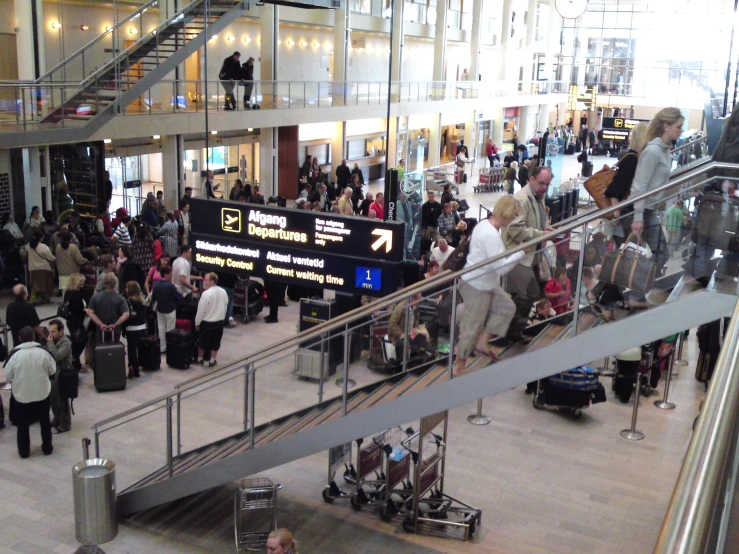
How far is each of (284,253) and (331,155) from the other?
25.0 meters

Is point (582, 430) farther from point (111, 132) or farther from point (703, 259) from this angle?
point (111, 132)

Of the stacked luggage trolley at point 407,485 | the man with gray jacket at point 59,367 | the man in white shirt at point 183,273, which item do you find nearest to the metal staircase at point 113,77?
the man in white shirt at point 183,273

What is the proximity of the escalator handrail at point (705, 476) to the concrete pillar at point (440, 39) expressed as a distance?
39961mm

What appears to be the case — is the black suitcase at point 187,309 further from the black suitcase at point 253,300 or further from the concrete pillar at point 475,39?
the concrete pillar at point 475,39

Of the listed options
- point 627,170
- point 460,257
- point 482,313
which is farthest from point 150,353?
point 627,170

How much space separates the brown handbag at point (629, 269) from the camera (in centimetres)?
723

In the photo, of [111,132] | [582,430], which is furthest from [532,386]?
A: [111,132]

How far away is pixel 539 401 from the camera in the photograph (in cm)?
1248

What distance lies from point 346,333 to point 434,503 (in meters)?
2.52

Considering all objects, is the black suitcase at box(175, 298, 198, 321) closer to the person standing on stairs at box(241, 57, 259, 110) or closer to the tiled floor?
the tiled floor

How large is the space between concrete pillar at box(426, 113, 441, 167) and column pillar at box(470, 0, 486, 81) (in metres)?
3.90

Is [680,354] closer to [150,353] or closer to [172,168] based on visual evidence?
[150,353]

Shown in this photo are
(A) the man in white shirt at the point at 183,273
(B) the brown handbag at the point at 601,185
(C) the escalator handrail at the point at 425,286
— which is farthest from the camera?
(A) the man in white shirt at the point at 183,273

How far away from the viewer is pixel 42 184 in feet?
67.6
